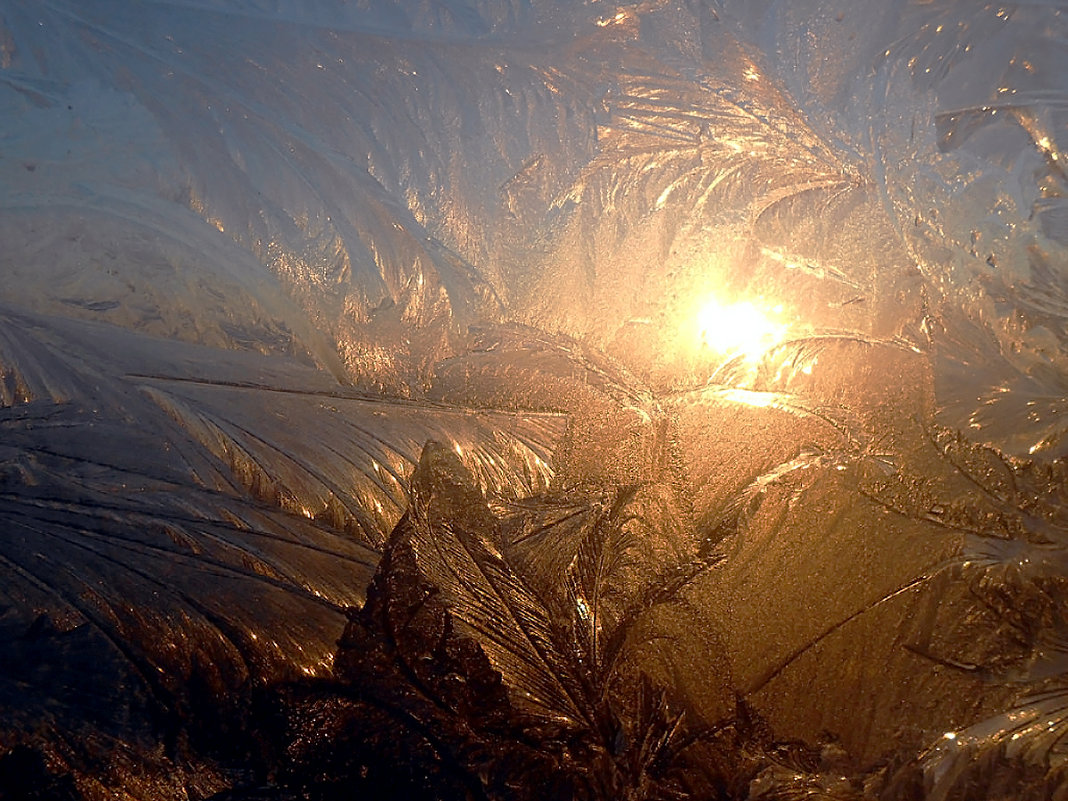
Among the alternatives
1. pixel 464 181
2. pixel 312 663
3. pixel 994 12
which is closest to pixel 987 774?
pixel 312 663

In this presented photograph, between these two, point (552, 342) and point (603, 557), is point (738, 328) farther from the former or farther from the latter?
point (603, 557)

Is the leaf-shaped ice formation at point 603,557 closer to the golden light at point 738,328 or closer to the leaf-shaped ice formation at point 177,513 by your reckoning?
the leaf-shaped ice formation at point 177,513

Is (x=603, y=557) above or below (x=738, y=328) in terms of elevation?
below

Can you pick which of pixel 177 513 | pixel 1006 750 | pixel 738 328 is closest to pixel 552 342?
pixel 738 328

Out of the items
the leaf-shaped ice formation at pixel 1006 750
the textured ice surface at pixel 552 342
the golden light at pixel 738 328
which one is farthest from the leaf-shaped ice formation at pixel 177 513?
the leaf-shaped ice formation at pixel 1006 750

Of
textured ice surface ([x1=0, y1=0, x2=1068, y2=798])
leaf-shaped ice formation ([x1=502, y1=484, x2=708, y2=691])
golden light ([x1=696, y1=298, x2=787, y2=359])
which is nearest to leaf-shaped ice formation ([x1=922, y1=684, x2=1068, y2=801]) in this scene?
textured ice surface ([x1=0, y1=0, x2=1068, y2=798])
